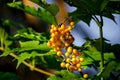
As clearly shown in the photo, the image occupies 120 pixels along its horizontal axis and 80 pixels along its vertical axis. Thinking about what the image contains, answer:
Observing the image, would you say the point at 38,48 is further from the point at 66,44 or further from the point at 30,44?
the point at 66,44

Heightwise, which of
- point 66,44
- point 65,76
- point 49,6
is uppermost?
point 49,6

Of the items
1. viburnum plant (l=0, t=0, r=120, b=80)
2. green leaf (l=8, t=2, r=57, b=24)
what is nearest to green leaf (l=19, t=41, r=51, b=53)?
viburnum plant (l=0, t=0, r=120, b=80)

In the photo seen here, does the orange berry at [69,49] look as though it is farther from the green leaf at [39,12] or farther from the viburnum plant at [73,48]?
the green leaf at [39,12]

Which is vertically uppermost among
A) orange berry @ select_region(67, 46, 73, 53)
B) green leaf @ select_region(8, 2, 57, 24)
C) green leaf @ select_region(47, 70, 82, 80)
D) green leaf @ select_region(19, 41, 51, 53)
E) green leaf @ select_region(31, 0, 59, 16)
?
green leaf @ select_region(31, 0, 59, 16)

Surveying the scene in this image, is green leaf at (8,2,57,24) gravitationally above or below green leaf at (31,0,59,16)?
below

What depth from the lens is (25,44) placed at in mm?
1529

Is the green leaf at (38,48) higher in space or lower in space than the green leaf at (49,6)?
lower

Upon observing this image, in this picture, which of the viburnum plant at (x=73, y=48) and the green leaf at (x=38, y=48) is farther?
the green leaf at (x=38, y=48)

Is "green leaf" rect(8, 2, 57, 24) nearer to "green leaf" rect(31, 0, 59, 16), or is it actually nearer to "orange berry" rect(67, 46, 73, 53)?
"green leaf" rect(31, 0, 59, 16)

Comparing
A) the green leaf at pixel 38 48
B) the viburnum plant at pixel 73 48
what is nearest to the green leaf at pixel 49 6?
the viburnum plant at pixel 73 48

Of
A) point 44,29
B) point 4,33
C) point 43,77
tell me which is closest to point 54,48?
point 4,33

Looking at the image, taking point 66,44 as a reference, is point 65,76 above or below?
below

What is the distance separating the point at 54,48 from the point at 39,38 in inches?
7.8

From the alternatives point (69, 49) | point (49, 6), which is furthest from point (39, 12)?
point (69, 49)
